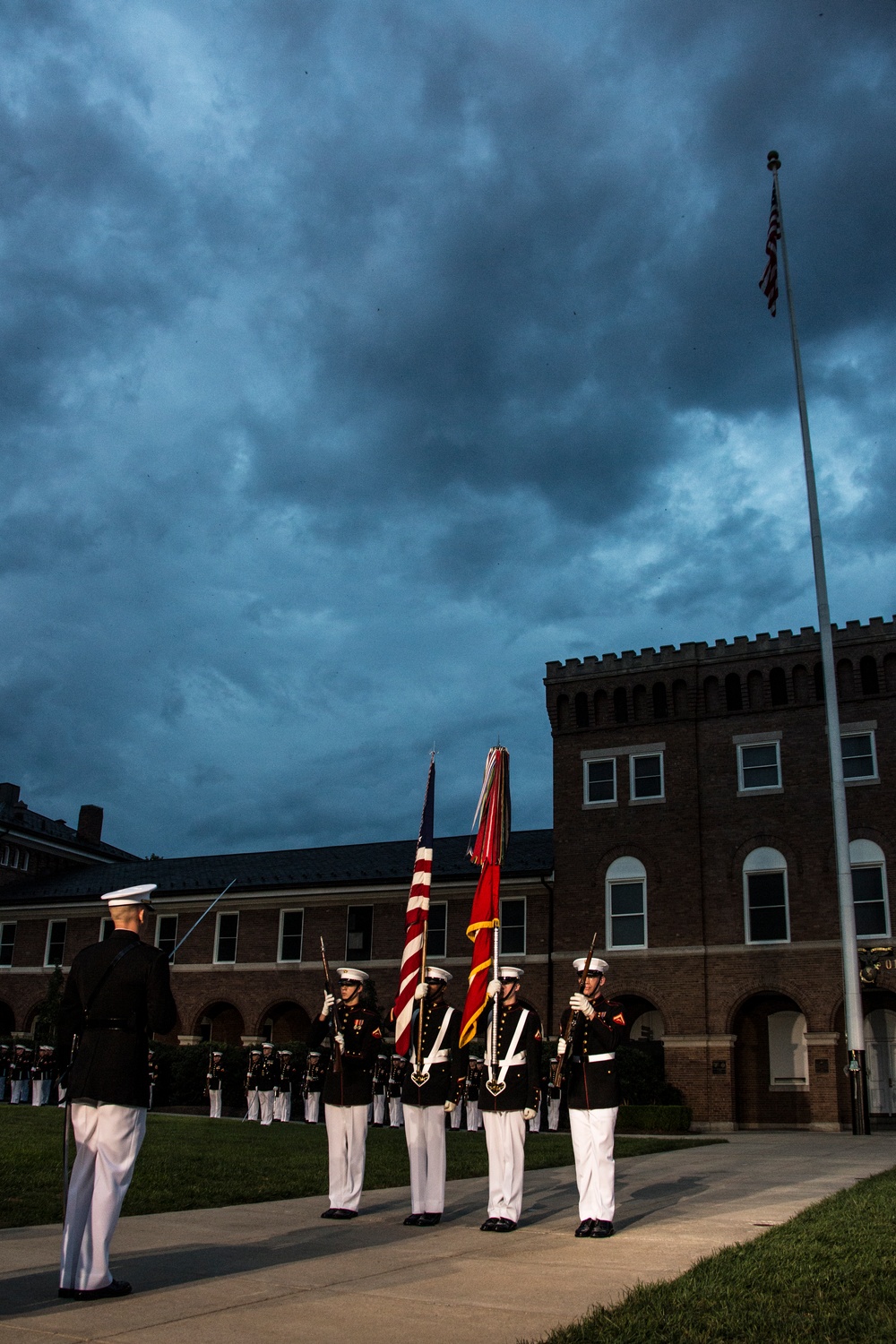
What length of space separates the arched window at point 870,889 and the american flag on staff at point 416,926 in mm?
22899

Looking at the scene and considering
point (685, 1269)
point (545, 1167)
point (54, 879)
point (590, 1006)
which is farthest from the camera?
point (54, 879)

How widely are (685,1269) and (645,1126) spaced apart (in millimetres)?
23078

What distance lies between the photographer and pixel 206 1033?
41.1 metres

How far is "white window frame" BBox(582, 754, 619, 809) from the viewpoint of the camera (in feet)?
118

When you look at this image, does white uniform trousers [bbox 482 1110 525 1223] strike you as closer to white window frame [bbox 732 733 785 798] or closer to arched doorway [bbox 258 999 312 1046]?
white window frame [bbox 732 733 785 798]

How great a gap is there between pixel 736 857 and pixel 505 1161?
25.7 meters

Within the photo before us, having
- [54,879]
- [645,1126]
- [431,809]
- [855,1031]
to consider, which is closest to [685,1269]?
[431,809]

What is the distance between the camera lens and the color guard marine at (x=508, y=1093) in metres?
9.43

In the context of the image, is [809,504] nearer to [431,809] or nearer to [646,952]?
[646,952]

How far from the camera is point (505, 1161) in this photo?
9.62 meters

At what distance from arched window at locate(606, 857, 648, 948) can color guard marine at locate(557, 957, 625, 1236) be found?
2503cm

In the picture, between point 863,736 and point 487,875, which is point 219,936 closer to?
point 863,736

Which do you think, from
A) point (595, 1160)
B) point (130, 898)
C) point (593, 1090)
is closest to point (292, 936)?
point (593, 1090)

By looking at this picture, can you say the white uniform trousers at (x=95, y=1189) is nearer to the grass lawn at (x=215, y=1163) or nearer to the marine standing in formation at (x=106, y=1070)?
the marine standing in formation at (x=106, y=1070)
